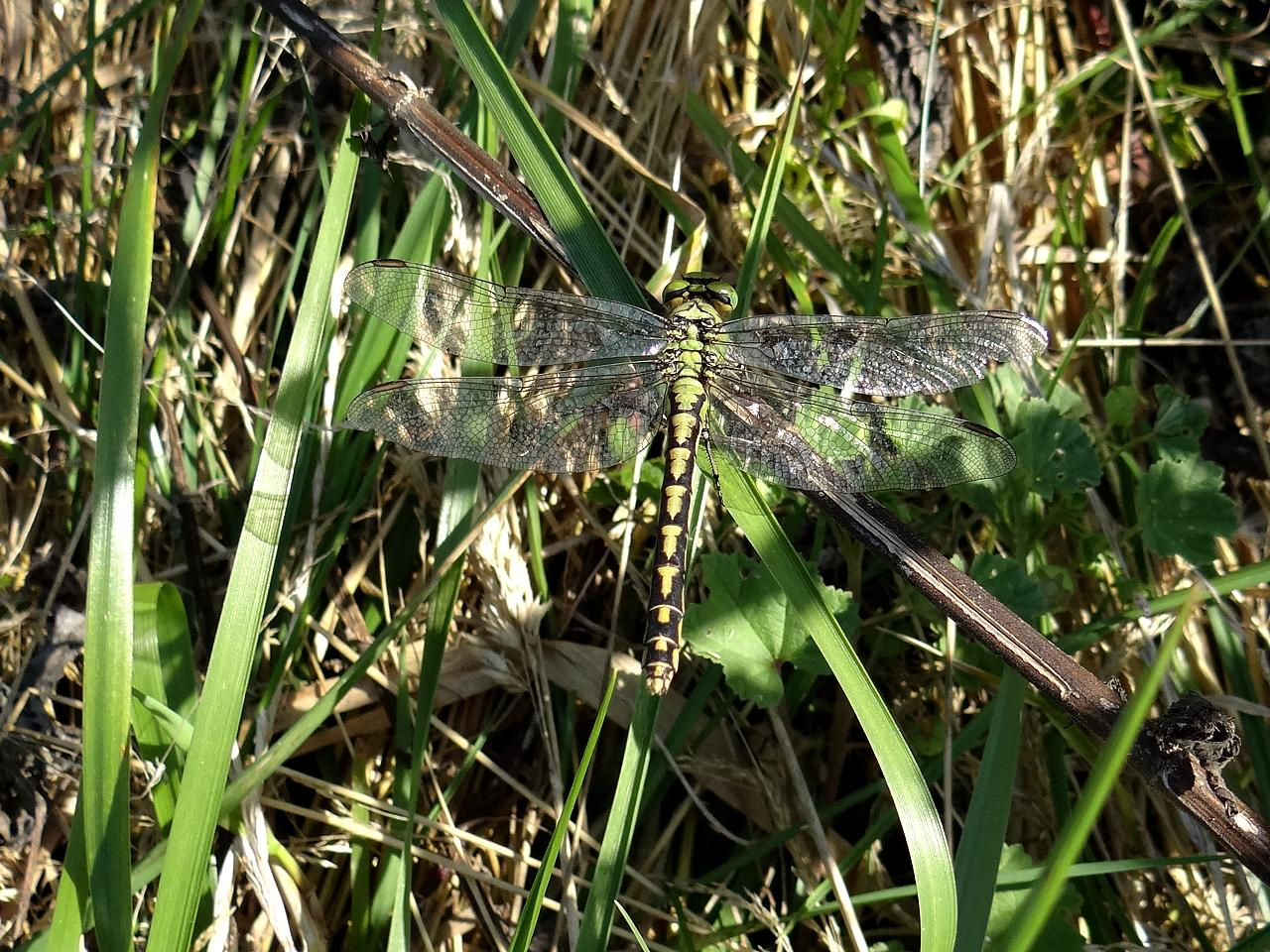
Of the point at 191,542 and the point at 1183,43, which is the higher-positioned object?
the point at 1183,43

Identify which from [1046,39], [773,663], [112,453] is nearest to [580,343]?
[773,663]

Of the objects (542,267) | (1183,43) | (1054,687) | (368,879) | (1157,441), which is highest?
(1183,43)

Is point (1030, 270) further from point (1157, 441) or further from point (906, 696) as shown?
point (906, 696)

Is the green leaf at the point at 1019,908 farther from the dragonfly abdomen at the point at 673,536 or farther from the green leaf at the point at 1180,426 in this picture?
the green leaf at the point at 1180,426

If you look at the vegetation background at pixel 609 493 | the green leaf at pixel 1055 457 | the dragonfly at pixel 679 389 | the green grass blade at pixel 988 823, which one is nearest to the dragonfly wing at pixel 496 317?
the dragonfly at pixel 679 389

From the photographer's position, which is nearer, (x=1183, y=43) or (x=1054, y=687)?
(x=1054, y=687)

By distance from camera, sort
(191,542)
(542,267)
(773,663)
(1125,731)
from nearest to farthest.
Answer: (1125,731), (773,663), (191,542), (542,267)

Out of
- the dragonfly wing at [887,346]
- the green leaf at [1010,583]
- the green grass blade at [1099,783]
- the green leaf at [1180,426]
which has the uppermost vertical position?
the dragonfly wing at [887,346]
